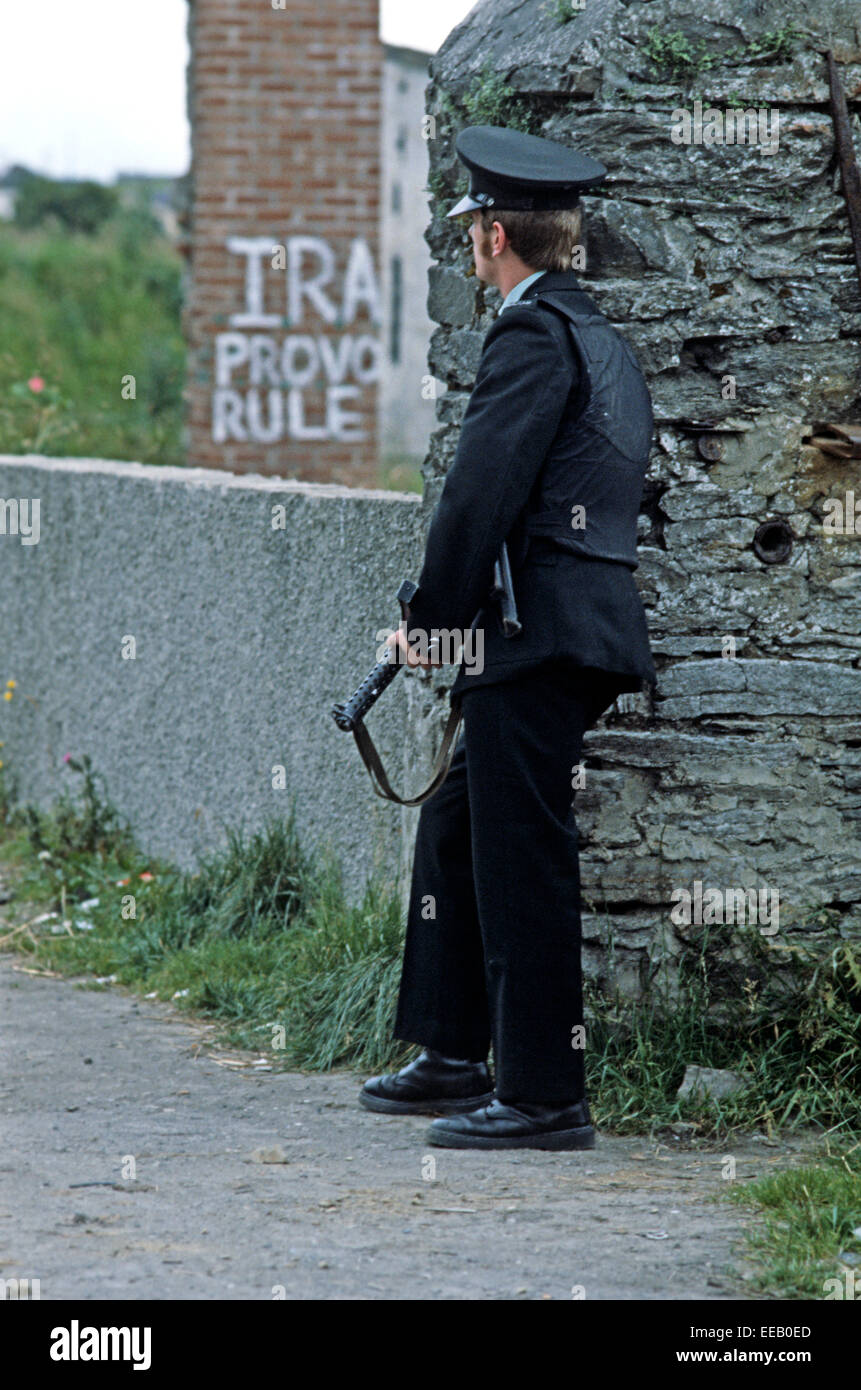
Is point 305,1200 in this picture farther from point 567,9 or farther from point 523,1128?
point 567,9

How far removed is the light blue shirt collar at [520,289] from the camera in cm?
399

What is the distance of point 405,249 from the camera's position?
19.3 meters

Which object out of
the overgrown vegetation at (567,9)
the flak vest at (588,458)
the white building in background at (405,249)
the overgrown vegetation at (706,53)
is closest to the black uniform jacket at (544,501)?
the flak vest at (588,458)

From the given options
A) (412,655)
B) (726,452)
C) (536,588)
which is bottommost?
(412,655)

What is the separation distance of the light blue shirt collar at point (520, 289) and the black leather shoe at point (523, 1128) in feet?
5.69

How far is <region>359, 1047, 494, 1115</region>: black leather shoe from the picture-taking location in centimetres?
425

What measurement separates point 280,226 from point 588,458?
20.4ft

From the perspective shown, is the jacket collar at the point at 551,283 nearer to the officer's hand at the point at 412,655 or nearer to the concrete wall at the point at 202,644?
the officer's hand at the point at 412,655

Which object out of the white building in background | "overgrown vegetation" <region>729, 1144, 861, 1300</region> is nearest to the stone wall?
"overgrown vegetation" <region>729, 1144, 861, 1300</region>

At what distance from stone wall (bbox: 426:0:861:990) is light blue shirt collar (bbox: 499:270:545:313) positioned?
292 millimetres

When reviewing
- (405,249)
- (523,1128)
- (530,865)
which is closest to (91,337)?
(405,249)
